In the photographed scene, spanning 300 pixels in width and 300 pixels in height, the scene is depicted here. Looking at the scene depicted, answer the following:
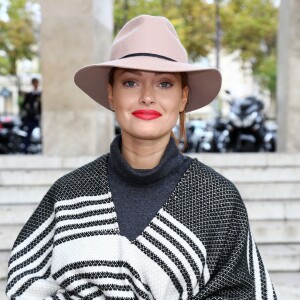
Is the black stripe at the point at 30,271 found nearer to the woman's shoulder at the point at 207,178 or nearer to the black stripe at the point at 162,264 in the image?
the black stripe at the point at 162,264

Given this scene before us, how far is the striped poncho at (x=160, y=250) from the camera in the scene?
2020 mm

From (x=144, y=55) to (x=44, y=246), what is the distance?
2.67ft

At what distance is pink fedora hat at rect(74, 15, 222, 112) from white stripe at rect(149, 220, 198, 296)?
0.58 m

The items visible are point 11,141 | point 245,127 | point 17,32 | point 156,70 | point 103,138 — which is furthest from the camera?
point 17,32

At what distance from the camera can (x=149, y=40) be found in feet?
6.71

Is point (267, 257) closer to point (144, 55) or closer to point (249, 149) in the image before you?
point (144, 55)

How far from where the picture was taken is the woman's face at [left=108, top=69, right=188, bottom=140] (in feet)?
6.63

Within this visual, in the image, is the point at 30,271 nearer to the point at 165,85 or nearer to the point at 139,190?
the point at 139,190

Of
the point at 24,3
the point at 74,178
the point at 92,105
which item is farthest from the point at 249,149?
the point at 24,3

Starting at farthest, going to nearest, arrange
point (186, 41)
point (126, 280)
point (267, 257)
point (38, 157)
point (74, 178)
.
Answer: point (186, 41)
point (38, 157)
point (267, 257)
point (74, 178)
point (126, 280)

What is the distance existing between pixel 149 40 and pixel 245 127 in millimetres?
9728

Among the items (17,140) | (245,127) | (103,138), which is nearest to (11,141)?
(17,140)

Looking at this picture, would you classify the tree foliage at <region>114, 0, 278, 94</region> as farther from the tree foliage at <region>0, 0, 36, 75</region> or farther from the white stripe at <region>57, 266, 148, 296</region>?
the white stripe at <region>57, 266, 148, 296</region>

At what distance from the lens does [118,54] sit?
→ 2.09 metres
